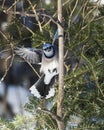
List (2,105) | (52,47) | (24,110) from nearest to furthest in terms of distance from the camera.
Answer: (52,47), (24,110), (2,105)

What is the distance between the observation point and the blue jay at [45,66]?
75 centimetres

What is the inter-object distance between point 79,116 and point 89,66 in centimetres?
10

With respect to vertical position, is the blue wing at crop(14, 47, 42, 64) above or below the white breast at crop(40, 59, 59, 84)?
above

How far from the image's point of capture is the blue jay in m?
0.75

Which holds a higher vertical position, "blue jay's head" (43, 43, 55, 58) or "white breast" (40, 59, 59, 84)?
"blue jay's head" (43, 43, 55, 58)

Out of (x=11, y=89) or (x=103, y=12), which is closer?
(x=103, y=12)

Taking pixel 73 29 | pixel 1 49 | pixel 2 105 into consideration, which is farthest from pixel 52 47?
pixel 2 105

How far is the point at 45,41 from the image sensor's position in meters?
0.81

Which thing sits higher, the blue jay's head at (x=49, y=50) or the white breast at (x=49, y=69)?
the blue jay's head at (x=49, y=50)

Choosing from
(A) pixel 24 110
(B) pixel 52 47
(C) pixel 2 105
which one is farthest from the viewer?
(C) pixel 2 105

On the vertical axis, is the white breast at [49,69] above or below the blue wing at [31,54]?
below

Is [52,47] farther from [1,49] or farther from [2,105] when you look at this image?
[2,105]

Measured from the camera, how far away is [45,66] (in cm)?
77

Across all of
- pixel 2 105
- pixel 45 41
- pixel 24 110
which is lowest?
pixel 2 105
